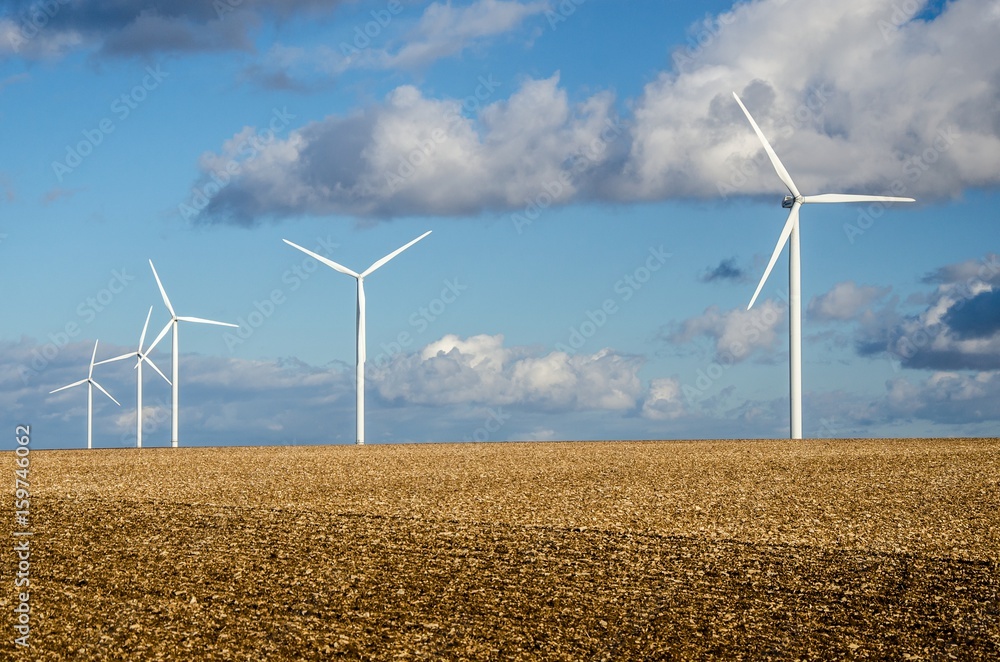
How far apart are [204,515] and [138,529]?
1.55m

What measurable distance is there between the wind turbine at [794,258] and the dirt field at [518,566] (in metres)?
15.7

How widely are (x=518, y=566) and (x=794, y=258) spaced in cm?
3115

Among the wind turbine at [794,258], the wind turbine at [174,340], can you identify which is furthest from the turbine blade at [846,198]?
the wind turbine at [174,340]

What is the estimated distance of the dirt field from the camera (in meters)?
11.5

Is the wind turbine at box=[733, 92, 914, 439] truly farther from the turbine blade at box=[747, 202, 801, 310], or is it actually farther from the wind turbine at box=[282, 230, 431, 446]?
the wind turbine at box=[282, 230, 431, 446]

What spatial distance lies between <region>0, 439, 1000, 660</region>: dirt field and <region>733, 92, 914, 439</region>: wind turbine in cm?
1570

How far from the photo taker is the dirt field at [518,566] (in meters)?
11.5

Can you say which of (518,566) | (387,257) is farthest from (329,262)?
(518,566)

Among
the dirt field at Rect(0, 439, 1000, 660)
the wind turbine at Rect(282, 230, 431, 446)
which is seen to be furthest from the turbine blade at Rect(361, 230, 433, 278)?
the dirt field at Rect(0, 439, 1000, 660)

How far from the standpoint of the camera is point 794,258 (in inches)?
1687

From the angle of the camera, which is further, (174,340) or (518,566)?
(174,340)

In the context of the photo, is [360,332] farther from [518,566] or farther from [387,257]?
[518,566]

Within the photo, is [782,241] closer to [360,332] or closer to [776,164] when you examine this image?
[776,164]

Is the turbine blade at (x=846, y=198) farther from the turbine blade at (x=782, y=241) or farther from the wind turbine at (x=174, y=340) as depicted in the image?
the wind turbine at (x=174, y=340)
